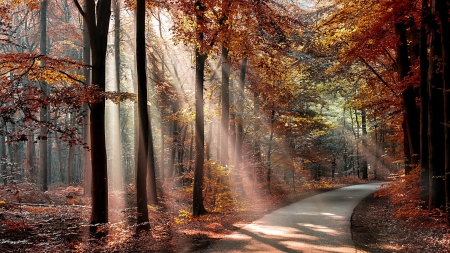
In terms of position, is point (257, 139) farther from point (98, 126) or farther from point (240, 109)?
point (98, 126)

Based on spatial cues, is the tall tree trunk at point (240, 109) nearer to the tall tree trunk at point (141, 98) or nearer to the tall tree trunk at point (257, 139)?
the tall tree trunk at point (257, 139)

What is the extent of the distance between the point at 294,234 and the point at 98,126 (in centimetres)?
647

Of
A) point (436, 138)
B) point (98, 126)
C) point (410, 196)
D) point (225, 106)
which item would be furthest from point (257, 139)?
point (98, 126)

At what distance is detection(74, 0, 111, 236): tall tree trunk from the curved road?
4.20m

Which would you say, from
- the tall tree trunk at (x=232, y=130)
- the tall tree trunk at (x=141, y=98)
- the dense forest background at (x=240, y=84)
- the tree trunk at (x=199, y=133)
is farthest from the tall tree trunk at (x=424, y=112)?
the tall tree trunk at (x=232, y=130)

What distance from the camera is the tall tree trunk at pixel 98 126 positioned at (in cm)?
1078

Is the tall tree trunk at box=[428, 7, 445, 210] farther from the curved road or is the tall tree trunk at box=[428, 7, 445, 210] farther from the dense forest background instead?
the curved road

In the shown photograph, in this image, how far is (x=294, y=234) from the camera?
9.21 m

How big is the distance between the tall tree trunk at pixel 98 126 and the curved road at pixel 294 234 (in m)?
4.20

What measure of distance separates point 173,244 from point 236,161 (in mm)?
13061

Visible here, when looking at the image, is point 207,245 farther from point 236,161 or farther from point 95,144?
point 236,161

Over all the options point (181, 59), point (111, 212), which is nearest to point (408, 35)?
point (111, 212)

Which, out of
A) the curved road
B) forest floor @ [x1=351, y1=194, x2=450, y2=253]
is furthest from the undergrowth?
the curved road

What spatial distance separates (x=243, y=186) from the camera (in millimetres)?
18656
